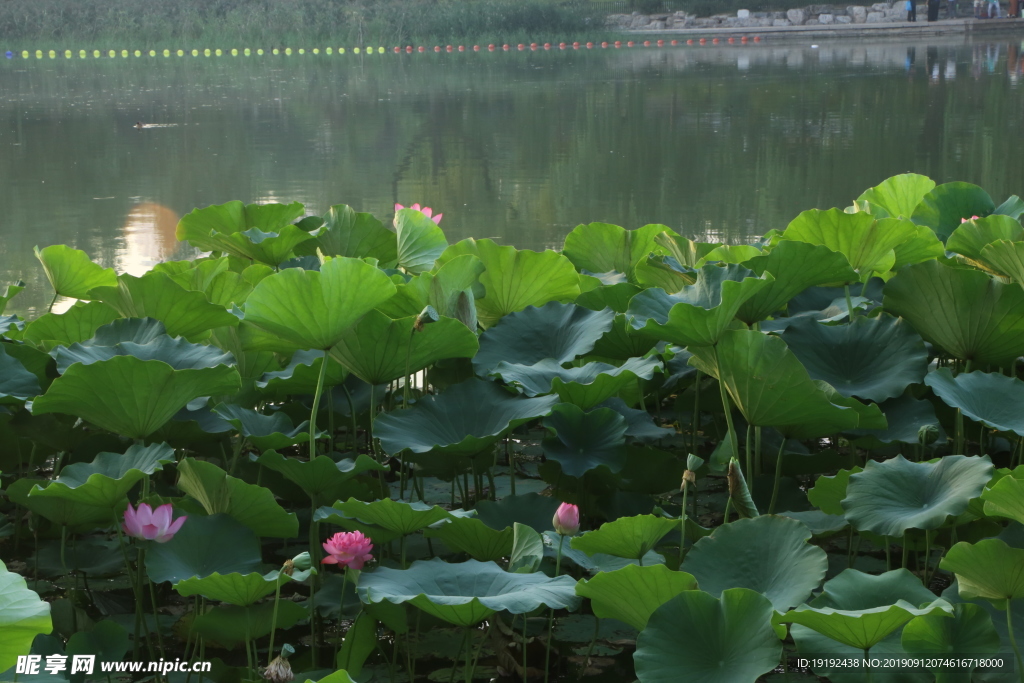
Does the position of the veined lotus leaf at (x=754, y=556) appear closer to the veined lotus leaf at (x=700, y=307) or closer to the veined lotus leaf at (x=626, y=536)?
the veined lotus leaf at (x=626, y=536)

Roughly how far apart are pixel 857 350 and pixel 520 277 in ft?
1.92

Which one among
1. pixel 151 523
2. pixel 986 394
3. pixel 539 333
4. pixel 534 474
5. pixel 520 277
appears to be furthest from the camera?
pixel 534 474

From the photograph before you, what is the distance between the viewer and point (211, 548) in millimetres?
1271

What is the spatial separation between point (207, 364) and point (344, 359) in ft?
0.64

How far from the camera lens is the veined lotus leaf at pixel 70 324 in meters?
1.69

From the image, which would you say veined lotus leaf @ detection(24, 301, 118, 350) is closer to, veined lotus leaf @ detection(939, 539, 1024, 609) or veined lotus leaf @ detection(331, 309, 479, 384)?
veined lotus leaf @ detection(331, 309, 479, 384)

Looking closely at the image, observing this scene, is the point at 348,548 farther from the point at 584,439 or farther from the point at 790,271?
the point at 790,271

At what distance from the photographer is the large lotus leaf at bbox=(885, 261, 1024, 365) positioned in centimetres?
146

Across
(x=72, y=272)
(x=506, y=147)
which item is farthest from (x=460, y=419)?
(x=506, y=147)

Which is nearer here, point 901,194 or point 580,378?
point 580,378

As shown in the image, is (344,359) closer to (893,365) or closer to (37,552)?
(37,552)

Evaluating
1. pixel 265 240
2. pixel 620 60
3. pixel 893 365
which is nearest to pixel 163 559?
pixel 265 240

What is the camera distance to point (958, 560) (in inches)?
41.9

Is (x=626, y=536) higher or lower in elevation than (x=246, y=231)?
lower
